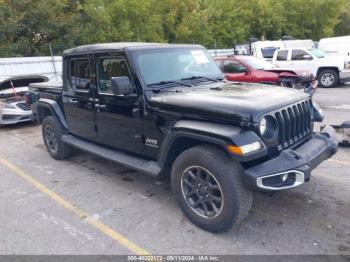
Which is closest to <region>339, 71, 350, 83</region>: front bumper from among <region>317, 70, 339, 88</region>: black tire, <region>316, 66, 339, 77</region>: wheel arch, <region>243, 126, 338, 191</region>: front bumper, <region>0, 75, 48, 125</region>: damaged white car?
<region>317, 70, 339, 88</region>: black tire

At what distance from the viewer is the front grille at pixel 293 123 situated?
351 centimetres

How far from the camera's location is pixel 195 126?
348 centimetres

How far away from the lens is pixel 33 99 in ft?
22.7

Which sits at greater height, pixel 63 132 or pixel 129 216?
pixel 63 132

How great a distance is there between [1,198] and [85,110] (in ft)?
5.41

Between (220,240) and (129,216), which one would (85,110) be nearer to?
(129,216)

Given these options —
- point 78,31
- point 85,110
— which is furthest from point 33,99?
point 78,31

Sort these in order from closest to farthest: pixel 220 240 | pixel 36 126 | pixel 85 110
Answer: pixel 220 240
pixel 85 110
pixel 36 126

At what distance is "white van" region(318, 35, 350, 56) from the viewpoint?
17.2 m

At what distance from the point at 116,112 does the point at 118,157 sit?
60 cm

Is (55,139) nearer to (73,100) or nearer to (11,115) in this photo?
(73,100)

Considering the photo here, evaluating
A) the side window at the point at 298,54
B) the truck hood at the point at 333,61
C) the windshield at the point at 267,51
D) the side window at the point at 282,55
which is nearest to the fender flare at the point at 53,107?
→ the side window at the point at 282,55

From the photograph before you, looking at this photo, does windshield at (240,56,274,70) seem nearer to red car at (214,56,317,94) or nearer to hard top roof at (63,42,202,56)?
red car at (214,56,317,94)

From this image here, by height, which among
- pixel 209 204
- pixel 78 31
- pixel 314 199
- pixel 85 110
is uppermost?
pixel 78 31
